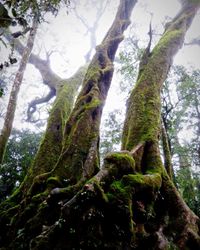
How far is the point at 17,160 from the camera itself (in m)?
11.3

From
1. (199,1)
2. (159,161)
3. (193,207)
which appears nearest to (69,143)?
(159,161)

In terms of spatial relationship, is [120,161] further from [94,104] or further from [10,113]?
[10,113]

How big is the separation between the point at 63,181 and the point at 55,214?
4.33ft

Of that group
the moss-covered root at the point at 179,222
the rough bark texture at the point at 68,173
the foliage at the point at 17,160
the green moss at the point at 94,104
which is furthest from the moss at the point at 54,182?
the foliage at the point at 17,160

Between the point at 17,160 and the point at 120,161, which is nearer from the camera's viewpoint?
the point at 120,161

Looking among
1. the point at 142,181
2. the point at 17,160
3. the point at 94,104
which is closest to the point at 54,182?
the point at 142,181

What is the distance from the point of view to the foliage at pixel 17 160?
10.2 m

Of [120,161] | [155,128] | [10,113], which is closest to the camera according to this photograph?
[120,161]

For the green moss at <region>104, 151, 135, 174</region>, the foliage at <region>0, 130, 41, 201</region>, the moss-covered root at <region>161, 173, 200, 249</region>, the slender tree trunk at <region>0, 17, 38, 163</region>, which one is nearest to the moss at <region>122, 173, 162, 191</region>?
the green moss at <region>104, 151, 135, 174</region>

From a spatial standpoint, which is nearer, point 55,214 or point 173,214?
point 55,214

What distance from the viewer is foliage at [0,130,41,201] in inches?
404

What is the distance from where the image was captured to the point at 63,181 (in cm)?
595

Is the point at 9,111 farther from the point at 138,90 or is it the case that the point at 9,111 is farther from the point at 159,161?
the point at 159,161

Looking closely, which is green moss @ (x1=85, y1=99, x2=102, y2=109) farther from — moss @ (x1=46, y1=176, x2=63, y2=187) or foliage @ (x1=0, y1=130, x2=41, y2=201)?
foliage @ (x1=0, y1=130, x2=41, y2=201)
